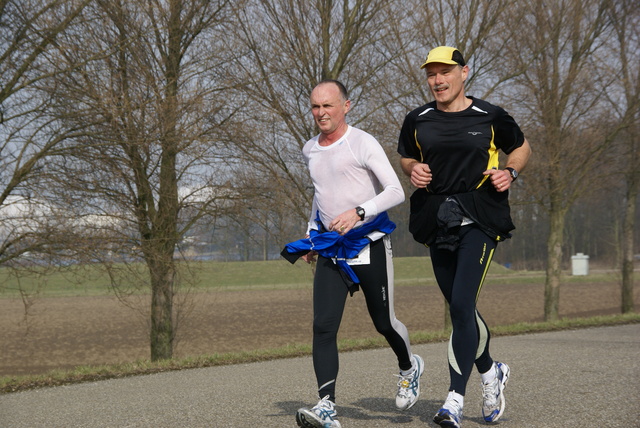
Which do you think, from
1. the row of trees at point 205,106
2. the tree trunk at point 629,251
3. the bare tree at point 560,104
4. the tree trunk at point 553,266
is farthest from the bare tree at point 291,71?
the tree trunk at point 629,251

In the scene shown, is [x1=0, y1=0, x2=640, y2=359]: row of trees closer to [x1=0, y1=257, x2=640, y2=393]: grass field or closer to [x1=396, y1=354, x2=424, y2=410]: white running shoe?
[x1=0, y1=257, x2=640, y2=393]: grass field

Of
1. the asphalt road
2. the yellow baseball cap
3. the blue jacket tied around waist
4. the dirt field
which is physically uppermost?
the yellow baseball cap

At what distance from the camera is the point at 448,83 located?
474 cm

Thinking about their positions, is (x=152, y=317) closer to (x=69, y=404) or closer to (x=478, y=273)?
(x=69, y=404)

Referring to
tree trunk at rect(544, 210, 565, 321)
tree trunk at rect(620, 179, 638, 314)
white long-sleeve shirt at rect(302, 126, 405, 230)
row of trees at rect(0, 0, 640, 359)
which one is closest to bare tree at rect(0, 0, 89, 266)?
row of trees at rect(0, 0, 640, 359)

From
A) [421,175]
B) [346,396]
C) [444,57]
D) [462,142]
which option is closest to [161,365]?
[346,396]

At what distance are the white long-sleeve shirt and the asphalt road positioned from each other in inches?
54.1

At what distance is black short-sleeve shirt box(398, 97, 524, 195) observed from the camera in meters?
4.68

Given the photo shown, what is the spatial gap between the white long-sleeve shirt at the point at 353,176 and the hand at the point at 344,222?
17 centimetres

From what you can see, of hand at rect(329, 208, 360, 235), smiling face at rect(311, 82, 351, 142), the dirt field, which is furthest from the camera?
the dirt field

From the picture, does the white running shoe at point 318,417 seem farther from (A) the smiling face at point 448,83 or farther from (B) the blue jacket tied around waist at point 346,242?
(A) the smiling face at point 448,83

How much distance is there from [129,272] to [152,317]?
161 centimetres

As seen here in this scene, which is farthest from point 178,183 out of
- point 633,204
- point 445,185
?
point 633,204

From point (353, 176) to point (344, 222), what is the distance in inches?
16.4
